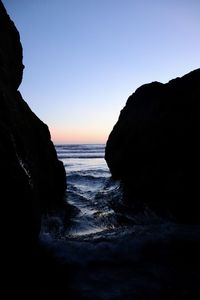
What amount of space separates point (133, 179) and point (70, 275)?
20.2 feet

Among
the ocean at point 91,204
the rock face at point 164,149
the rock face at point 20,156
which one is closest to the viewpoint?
the rock face at point 20,156

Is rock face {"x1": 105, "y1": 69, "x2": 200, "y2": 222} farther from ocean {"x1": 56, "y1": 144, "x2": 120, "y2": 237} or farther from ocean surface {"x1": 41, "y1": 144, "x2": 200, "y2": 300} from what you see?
ocean surface {"x1": 41, "y1": 144, "x2": 200, "y2": 300}

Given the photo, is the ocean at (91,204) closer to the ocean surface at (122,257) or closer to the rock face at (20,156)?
the ocean surface at (122,257)

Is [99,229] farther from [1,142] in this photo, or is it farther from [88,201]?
[1,142]

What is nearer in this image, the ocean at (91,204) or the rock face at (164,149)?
the ocean at (91,204)

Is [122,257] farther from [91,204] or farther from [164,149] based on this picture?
[164,149]

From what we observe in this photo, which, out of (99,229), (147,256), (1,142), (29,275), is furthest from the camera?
(99,229)

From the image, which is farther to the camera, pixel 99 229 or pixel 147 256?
pixel 99 229

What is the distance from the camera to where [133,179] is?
9555 millimetres

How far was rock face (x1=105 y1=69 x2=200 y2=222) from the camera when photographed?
6551 millimetres

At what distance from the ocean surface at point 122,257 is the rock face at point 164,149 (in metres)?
0.80

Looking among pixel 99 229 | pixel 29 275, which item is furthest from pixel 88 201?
pixel 29 275

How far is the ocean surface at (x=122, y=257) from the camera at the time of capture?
10.7 feet

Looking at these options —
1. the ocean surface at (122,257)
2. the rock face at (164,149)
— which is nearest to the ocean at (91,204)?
the ocean surface at (122,257)
